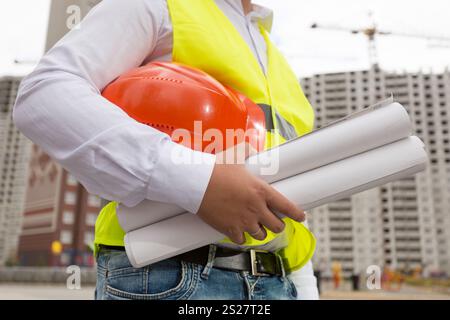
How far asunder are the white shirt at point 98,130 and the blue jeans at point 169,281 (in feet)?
0.55

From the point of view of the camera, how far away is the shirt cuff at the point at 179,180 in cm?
75

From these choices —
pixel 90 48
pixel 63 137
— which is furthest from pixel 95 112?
pixel 90 48

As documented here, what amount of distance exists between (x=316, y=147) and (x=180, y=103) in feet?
0.91

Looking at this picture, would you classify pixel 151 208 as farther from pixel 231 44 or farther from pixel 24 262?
pixel 24 262

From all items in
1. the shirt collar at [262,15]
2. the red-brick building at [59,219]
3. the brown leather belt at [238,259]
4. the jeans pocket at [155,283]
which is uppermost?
the red-brick building at [59,219]

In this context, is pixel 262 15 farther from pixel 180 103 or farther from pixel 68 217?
pixel 68 217

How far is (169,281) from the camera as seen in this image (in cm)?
86

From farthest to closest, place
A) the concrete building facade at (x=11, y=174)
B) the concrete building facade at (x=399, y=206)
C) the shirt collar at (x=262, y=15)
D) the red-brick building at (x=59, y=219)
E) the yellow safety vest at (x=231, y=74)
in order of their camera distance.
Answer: the concrete building facade at (x=399, y=206) < the concrete building facade at (x=11, y=174) < the red-brick building at (x=59, y=219) < the shirt collar at (x=262, y=15) < the yellow safety vest at (x=231, y=74)

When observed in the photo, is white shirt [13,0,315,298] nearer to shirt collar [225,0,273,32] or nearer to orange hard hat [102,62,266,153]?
orange hard hat [102,62,266,153]

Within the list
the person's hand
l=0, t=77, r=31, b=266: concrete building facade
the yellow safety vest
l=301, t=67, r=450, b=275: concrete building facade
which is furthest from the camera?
l=301, t=67, r=450, b=275: concrete building facade

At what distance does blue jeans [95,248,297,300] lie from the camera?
0.85 metres

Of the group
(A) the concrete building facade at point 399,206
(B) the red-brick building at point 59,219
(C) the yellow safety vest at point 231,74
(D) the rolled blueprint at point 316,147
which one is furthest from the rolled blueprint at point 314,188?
(A) the concrete building facade at point 399,206

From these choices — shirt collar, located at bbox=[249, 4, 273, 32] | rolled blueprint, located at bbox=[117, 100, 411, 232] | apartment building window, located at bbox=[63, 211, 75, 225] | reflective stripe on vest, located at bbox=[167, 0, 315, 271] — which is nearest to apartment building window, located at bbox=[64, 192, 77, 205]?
apartment building window, located at bbox=[63, 211, 75, 225]

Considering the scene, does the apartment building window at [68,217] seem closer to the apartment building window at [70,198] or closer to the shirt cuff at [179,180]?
the apartment building window at [70,198]
